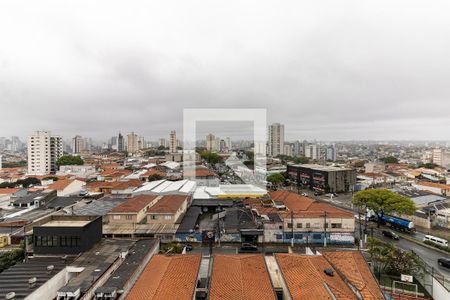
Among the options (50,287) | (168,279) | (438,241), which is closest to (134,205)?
(50,287)

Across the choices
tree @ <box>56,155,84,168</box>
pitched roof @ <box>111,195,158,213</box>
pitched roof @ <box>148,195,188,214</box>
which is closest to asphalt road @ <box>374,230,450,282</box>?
pitched roof @ <box>148,195,188,214</box>

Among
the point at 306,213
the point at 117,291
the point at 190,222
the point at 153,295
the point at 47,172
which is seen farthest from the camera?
the point at 47,172

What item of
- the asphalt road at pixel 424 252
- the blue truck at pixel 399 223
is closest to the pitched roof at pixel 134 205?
the asphalt road at pixel 424 252

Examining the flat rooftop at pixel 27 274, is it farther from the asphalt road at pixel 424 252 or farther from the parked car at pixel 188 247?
the asphalt road at pixel 424 252

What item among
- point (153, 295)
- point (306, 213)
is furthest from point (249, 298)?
point (306, 213)

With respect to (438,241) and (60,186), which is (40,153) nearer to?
(60,186)

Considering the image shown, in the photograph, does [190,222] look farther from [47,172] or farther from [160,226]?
[47,172]

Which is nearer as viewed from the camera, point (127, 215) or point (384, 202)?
point (127, 215)
